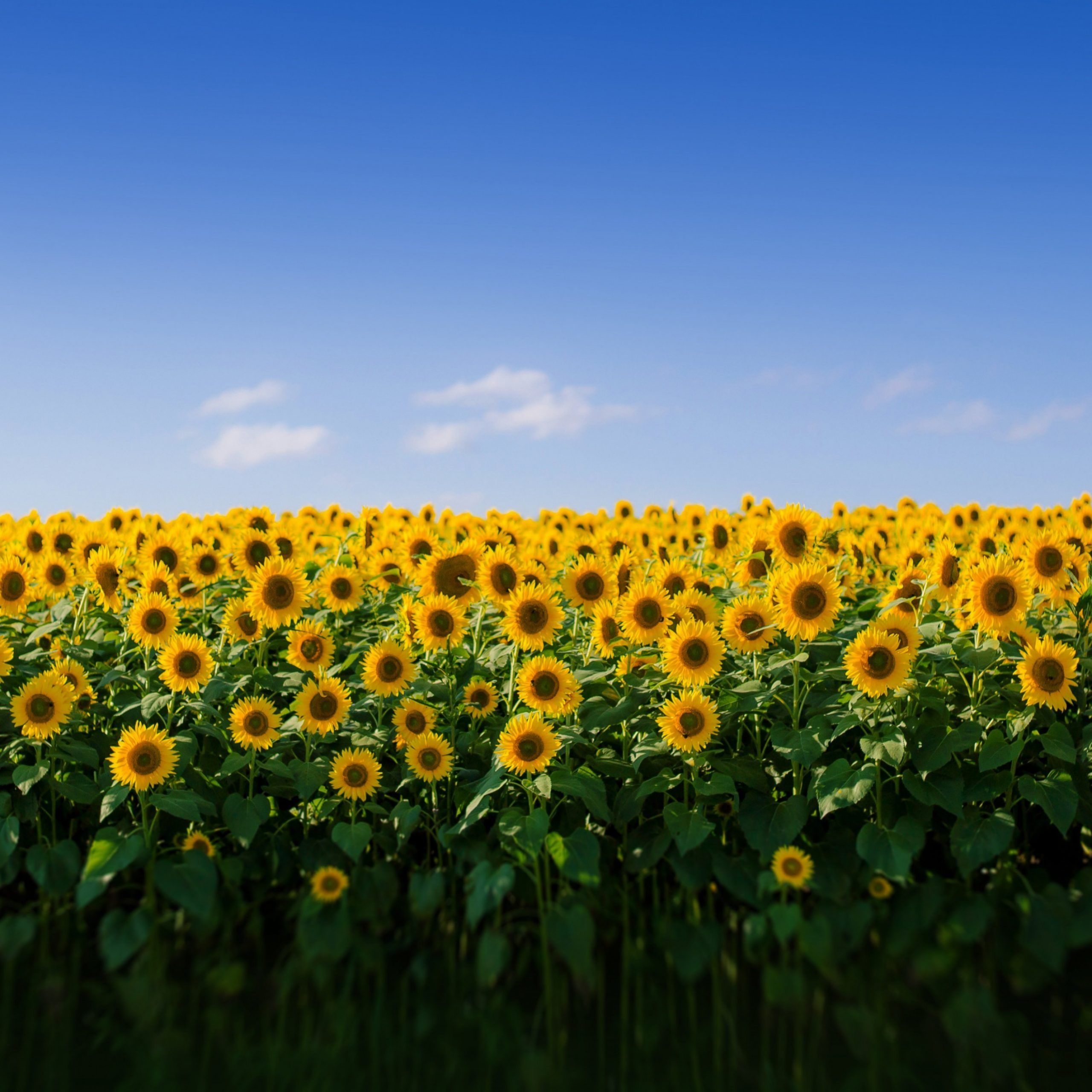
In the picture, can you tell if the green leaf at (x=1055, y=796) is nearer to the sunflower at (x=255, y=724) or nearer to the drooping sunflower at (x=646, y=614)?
the drooping sunflower at (x=646, y=614)

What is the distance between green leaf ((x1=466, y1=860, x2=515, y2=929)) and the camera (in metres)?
4.55

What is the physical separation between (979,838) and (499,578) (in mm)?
2638

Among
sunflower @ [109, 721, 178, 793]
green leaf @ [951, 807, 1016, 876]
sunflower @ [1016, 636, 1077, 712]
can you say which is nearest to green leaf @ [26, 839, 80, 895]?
sunflower @ [109, 721, 178, 793]

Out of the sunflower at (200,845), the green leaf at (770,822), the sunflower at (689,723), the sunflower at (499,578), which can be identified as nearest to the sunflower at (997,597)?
the green leaf at (770,822)

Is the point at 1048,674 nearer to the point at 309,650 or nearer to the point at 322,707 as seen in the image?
the point at 322,707

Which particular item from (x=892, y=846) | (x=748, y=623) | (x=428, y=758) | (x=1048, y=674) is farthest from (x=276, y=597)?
(x=1048, y=674)

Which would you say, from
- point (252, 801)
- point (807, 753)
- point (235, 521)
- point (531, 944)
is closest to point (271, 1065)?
point (531, 944)

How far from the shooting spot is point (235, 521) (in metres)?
10.8

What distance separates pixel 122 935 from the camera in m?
4.62

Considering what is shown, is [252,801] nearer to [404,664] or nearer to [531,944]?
[404,664]

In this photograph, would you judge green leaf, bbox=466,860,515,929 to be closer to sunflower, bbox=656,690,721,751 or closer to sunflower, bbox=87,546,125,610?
sunflower, bbox=656,690,721,751

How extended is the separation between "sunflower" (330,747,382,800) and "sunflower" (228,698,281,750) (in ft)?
1.31

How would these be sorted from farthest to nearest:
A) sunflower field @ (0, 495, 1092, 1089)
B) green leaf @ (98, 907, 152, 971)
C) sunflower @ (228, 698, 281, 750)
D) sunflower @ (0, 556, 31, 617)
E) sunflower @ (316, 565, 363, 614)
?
sunflower @ (316, 565, 363, 614) → sunflower @ (0, 556, 31, 617) → sunflower @ (228, 698, 281, 750) → green leaf @ (98, 907, 152, 971) → sunflower field @ (0, 495, 1092, 1089)

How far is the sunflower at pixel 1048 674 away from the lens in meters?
5.08
